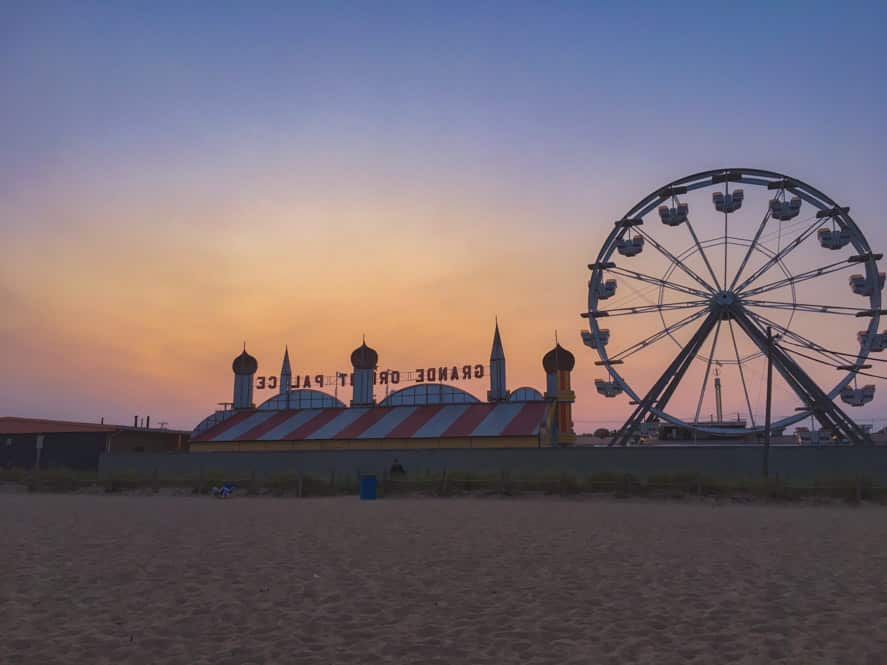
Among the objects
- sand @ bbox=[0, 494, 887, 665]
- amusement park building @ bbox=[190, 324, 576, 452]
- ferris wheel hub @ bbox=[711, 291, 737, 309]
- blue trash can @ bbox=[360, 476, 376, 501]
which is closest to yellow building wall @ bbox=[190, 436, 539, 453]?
amusement park building @ bbox=[190, 324, 576, 452]

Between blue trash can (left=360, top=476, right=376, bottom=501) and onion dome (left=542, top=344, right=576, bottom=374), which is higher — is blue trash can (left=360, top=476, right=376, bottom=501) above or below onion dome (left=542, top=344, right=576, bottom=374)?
below

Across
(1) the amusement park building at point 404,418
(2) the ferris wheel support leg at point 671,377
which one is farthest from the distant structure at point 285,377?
(2) the ferris wheel support leg at point 671,377

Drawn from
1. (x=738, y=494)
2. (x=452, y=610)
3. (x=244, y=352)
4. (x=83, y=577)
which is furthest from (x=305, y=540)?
(x=244, y=352)

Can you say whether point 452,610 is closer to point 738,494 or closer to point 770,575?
point 770,575

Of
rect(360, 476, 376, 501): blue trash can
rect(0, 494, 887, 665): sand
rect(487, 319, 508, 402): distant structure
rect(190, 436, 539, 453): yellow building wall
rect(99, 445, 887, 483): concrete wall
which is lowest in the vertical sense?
rect(0, 494, 887, 665): sand

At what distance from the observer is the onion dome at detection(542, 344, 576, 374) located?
170ft

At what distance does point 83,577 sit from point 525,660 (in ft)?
26.4

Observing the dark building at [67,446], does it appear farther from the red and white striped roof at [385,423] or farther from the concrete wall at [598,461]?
the concrete wall at [598,461]

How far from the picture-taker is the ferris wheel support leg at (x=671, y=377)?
40.0 meters

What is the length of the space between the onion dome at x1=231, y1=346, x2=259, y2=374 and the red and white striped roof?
486 centimetres

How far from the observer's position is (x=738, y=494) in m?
29.5

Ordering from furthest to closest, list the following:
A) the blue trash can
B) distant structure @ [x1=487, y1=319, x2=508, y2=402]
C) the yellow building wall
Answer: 1. distant structure @ [x1=487, y1=319, x2=508, y2=402]
2. the yellow building wall
3. the blue trash can

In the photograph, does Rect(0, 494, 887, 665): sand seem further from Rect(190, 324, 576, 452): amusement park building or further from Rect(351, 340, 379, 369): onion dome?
Rect(351, 340, 379, 369): onion dome

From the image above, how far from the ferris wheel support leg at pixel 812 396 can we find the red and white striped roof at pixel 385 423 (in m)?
14.1
